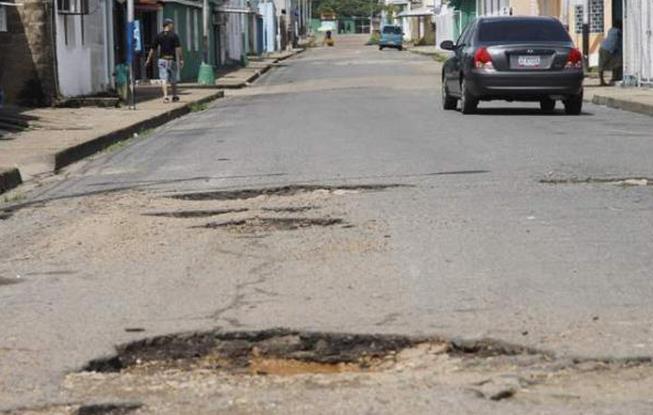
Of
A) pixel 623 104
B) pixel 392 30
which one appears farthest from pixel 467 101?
pixel 392 30

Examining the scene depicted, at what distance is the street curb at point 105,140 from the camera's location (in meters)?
15.6

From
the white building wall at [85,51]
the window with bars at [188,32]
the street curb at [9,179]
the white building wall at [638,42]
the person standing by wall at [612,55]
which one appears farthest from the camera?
the window with bars at [188,32]

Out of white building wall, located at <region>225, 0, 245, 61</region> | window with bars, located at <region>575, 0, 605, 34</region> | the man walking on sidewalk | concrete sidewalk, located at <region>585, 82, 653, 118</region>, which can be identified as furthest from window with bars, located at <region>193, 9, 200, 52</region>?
concrete sidewalk, located at <region>585, 82, 653, 118</region>

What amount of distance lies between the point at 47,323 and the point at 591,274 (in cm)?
289

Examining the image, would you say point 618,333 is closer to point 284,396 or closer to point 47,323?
point 284,396

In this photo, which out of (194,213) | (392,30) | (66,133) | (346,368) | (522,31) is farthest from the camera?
(392,30)

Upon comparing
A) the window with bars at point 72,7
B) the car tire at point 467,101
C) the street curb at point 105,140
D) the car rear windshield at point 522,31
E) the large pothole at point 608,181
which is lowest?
the large pothole at point 608,181

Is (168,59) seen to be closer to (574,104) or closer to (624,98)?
(624,98)

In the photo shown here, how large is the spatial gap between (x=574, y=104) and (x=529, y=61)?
1.07m

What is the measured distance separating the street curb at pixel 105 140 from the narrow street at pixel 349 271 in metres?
0.50

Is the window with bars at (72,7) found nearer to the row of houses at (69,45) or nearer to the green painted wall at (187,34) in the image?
the row of houses at (69,45)

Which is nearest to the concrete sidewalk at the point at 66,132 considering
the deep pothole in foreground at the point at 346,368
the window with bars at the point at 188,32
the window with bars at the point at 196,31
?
the deep pothole in foreground at the point at 346,368

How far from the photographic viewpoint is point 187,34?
49375mm

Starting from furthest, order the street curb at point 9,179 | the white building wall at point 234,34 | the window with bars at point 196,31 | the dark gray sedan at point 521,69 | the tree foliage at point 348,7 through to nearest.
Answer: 1. the tree foliage at point 348,7
2. the white building wall at point 234,34
3. the window with bars at point 196,31
4. the dark gray sedan at point 521,69
5. the street curb at point 9,179
